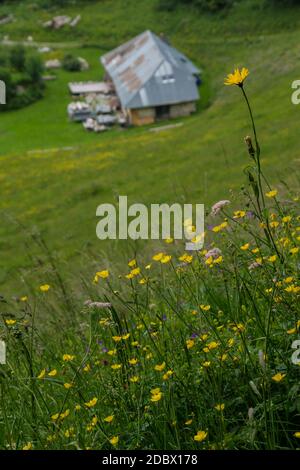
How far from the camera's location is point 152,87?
65.4 m

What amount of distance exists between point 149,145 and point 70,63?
42487 mm

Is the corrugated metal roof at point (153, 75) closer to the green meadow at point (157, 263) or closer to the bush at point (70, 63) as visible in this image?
the green meadow at point (157, 263)

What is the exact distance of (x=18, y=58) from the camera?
261ft

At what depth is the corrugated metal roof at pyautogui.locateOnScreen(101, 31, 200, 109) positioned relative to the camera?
63344mm

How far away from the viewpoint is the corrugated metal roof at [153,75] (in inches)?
2494

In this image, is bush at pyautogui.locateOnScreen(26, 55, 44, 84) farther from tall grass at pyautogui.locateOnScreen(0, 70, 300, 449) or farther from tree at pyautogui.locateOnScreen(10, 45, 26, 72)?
tall grass at pyautogui.locateOnScreen(0, 70, 300, 449)

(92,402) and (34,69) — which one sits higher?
(34,69)

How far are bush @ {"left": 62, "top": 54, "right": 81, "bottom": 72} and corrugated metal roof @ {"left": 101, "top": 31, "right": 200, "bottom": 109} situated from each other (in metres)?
9.86

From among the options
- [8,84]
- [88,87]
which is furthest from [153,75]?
[8,84]

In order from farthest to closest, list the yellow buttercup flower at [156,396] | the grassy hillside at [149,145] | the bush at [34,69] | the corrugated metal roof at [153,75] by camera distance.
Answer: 1. the bush at [34,69]
2. the corrugated metal roof at [153,75]
3. the grassy hillside at [149,145]
4. the yellow buttercup flower at [156,396]

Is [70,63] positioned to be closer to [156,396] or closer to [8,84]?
[8,84]

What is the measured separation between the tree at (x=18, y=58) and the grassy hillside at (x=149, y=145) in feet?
16.1

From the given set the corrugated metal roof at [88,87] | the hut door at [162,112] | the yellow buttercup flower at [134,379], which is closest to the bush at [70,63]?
the corrugated metal roof at [88,87]

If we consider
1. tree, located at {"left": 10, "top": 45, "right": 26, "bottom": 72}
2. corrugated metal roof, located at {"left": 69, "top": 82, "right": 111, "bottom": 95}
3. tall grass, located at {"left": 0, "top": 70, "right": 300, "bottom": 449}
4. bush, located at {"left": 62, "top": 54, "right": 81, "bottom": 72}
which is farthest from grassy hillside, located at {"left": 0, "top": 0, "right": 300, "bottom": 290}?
tree, located at {"left": 10, "top": 45, "right": 26, "bottom": 72}
